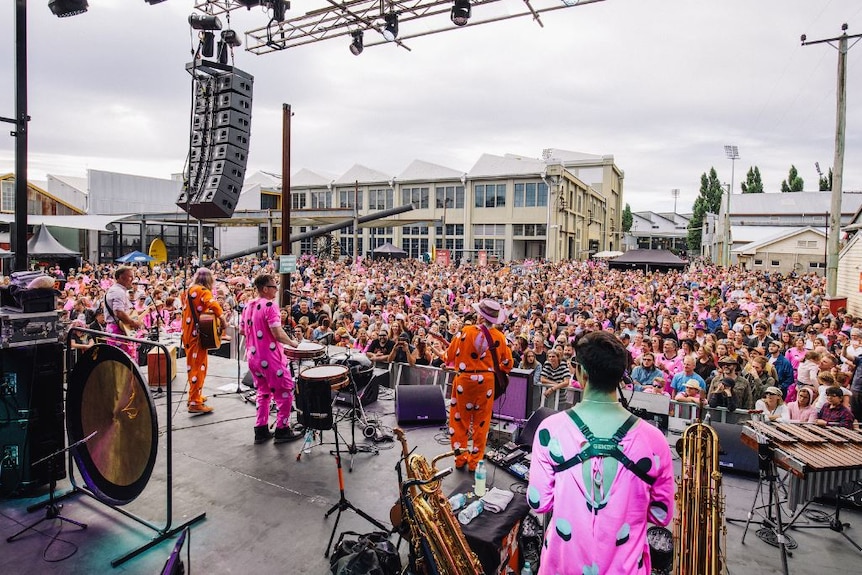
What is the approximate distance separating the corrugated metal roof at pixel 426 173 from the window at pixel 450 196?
3.05 feet

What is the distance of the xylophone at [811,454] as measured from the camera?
11.6 ft

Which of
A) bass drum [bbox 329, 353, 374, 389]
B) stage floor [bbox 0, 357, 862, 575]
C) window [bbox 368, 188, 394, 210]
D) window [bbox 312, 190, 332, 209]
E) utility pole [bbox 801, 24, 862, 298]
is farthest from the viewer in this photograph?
window [bbox 312, 190, 332, 209]

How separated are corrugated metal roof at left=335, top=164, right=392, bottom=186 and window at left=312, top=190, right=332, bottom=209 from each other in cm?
170

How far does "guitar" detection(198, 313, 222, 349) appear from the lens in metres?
6.05

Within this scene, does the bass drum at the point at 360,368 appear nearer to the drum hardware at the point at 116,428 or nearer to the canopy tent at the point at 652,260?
the drum hardware at the point at 116,428

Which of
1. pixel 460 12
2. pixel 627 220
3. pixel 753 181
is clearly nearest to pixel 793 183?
pixel 753 181

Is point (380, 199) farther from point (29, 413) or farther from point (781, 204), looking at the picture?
point (781, 204)

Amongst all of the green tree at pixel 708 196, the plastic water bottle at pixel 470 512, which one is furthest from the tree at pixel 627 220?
the plastic water bottle at pixel 470 512

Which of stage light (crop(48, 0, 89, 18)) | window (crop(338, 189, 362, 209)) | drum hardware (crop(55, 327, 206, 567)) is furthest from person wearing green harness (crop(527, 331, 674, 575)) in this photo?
window (crop(338, 189, 362, 209))

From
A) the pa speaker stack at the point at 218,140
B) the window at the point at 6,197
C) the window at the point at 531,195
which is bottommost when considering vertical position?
the pa speaker stack at the point at 218,140

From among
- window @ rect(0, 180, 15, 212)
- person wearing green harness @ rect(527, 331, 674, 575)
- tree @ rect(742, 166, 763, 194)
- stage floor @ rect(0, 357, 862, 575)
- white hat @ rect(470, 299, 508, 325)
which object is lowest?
stage floor @ rect(0, 357, 862, 575)

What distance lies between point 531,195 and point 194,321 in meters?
36.7

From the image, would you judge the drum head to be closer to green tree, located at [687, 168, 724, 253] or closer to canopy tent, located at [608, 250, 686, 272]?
canopy tent, located at [608, 250, 686, 272]

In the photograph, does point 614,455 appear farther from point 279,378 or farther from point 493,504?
point 279,378
